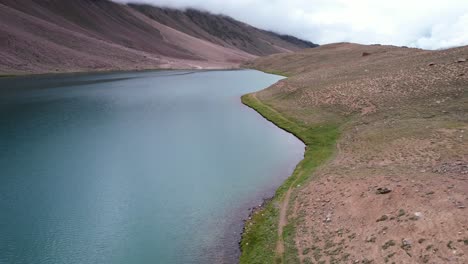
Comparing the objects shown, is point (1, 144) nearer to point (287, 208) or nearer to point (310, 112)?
point (287, 208)

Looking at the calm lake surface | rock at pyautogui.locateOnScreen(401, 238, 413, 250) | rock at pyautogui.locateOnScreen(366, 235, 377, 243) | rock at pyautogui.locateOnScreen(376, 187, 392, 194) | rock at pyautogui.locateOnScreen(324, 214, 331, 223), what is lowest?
the calm lake surface

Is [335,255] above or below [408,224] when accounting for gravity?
below

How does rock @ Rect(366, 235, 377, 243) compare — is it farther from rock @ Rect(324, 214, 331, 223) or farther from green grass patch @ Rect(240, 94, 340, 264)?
green grass patch @ Rect(240, 94, 340, 264)

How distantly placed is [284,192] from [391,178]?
8336mm

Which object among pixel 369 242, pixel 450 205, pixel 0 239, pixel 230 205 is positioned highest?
pixel 450 205

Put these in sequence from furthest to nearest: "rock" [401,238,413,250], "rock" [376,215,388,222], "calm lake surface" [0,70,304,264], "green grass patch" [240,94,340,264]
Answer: "calm lake surface" [0,70,304,264], "green grass patch" [240,94,340,264], "rock" [376,215,388,222], "rock" [401,238,413,250]

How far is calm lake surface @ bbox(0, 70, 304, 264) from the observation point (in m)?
24.7

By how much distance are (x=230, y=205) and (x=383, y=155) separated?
14.4 metres

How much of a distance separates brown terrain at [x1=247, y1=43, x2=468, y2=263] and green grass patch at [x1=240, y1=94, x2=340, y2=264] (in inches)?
21.5

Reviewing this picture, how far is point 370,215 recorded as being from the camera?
76.9ft

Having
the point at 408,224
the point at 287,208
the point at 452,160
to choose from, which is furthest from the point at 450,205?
the point at 287,208

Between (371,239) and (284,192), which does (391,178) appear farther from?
(284,192)

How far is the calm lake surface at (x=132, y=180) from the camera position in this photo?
24.7 meters

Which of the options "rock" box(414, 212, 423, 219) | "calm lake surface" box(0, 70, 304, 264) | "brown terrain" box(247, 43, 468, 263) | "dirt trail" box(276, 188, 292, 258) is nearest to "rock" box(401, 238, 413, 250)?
"brown terrain" box(247, 43, 468, 263)
